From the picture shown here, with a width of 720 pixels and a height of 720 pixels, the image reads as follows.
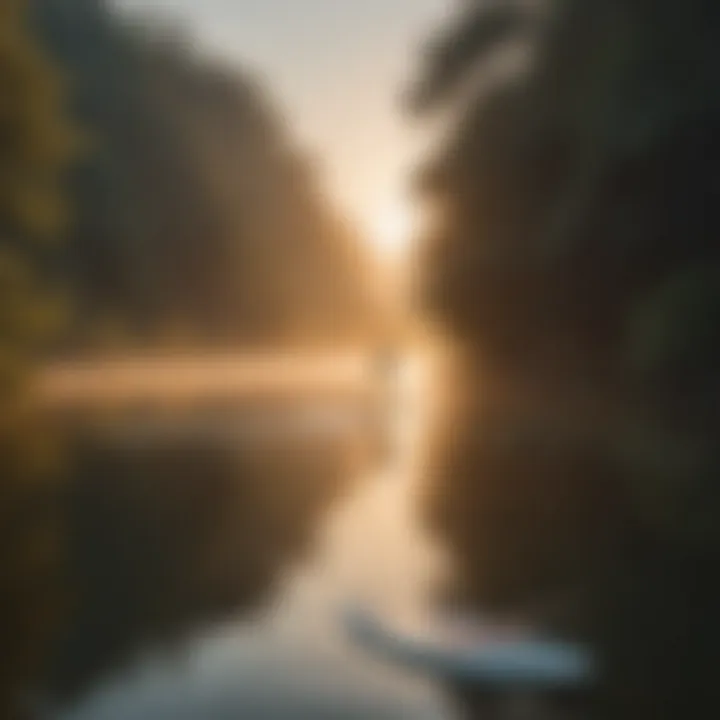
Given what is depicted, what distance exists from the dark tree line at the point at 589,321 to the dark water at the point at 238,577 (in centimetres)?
18

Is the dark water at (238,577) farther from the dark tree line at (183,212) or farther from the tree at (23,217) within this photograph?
the dark tree line at (183,212)

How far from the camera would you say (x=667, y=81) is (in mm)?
3637

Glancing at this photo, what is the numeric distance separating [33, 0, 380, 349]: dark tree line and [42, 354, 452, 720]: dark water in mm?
586

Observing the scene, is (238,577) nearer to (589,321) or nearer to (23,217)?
(23,217)

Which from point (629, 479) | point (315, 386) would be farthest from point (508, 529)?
point (315, 386)

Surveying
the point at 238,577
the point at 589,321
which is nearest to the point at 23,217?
the point at 238,577

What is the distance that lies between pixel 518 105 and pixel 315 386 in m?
1.79

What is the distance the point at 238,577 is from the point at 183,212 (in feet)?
8.47

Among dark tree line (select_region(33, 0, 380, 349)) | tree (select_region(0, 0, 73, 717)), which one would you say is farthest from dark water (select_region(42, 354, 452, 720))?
dark tree line (select_region(33, 0, 380, 349))

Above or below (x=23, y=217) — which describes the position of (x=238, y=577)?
below

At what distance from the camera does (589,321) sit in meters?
4.47

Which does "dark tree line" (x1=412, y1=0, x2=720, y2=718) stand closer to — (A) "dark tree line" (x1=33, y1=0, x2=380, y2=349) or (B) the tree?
(A) "dark tree line" (x1=33, y1=0, x2=380, y2=349)

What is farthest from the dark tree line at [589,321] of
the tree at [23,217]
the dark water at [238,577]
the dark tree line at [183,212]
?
the tree at [23,217]

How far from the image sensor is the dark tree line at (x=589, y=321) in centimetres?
195
